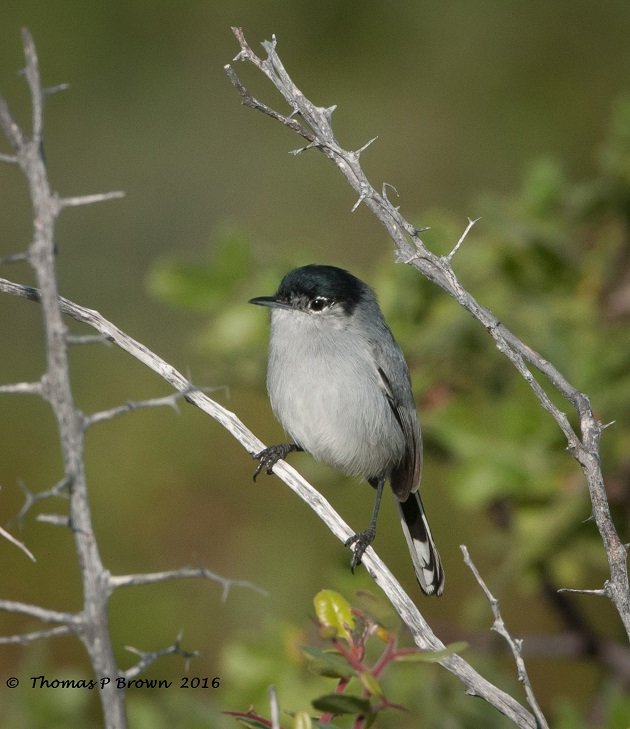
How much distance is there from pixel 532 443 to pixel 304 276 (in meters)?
1.09

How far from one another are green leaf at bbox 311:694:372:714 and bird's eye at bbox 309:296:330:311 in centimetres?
242

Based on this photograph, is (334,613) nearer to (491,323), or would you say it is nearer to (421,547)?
Result: (491,323)

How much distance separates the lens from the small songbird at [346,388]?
3.56 meters

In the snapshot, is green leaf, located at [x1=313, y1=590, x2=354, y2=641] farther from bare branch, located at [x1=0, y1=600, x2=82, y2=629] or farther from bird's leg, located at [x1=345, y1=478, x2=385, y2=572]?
bird's leg, located at [x1=345, y1=478, x2=385, y2=572]

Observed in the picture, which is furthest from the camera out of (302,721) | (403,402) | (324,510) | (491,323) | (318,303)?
(318,303)

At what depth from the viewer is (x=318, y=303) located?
3818 mm

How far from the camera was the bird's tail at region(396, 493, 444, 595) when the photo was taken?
349 centimetres

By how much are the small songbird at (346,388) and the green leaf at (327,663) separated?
1791 millimetres

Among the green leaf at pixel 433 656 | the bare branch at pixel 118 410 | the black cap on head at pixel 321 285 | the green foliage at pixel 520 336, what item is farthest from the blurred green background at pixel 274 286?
the green leaf at pixel 433 656

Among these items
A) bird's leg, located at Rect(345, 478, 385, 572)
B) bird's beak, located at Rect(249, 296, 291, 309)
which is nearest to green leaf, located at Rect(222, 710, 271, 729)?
bird's leg, located at Rect(345, 478, 385, 572)

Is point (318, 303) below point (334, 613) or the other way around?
the other way around

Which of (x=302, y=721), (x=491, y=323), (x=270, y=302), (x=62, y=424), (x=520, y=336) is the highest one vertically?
(x=270, y=302)

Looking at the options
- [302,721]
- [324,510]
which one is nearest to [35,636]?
[302,721]

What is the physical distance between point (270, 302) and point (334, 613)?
6.89 feet
